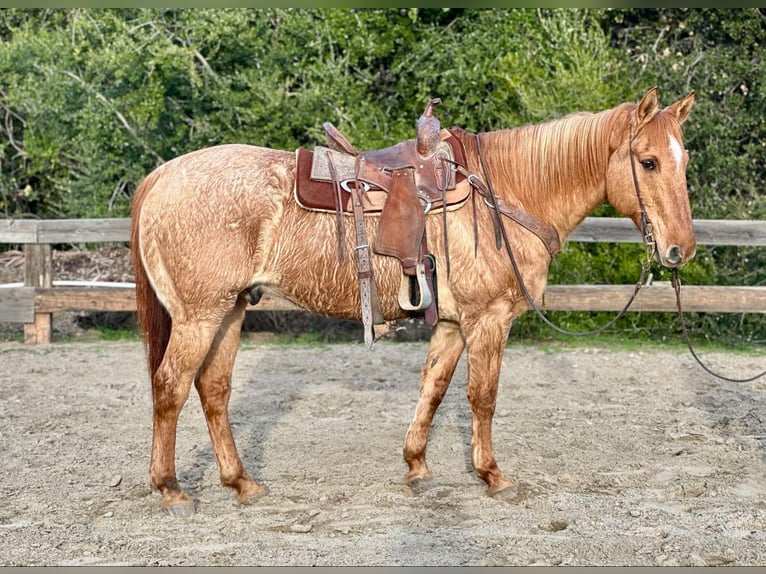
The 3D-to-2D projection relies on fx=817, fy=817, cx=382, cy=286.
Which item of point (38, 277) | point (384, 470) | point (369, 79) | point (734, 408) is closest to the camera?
point (384, 470)

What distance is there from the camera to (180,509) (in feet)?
12.6

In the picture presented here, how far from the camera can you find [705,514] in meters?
3.84

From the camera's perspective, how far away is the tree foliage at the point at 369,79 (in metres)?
9.45

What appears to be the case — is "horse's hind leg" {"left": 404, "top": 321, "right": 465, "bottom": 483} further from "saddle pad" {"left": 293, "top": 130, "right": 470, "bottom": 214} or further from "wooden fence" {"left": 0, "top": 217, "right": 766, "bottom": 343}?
"wooden fence" {"left": 0, "top": 217, "right": 766, "bottom": 343}

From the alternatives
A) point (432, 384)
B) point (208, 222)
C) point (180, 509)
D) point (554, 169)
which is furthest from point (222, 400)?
point (554, 169)

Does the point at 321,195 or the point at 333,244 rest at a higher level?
the point at 321,195

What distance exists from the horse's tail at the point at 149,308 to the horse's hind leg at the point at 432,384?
134 cm

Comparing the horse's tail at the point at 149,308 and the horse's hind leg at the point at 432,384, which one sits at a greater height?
the horse's tail at the point at 149,308

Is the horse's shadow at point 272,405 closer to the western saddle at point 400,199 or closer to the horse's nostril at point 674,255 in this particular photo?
the western saddle at point 400,199

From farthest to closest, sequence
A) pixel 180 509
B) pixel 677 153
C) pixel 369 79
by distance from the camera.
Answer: pixel 369 79
pixel 180 509
pixel 677 153

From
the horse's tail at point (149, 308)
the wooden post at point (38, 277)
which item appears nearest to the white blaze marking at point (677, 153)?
the horse's tail at point (149, 308)

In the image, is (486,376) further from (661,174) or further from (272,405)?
(272,405)

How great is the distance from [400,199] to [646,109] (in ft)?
3.95

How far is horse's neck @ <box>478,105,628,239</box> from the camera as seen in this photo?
4000 mm
